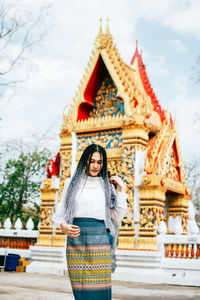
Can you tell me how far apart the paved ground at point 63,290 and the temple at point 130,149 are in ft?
3.54

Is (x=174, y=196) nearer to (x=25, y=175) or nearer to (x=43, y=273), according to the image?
(x=43, y=273)

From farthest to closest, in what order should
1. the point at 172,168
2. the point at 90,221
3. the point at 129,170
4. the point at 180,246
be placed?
1. the point at 172,168
2. the point at 129,170
3. the point at 180,246
4. the point at 90,221

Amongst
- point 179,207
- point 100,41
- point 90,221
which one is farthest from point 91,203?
point 100,41

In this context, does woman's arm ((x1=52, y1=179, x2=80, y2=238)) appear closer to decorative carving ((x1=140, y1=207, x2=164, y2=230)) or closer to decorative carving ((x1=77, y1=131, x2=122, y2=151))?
decorative carving ((x1=140, y1=207, x2=164, y2=230))

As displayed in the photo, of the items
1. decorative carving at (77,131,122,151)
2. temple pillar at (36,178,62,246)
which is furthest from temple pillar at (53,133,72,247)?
decorative carving at (77,131,122,151)

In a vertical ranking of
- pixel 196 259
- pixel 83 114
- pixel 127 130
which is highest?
pixel 83 114

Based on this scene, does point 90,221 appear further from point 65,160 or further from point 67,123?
point 67,123

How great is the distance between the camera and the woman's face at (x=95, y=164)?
145 inches

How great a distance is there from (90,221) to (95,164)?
1.67 ft

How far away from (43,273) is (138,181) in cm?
313

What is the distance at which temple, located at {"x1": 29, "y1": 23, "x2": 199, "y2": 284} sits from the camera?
8984 mm

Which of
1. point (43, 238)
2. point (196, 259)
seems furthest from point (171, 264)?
point (43, 238)

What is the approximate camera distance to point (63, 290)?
6.91 metres

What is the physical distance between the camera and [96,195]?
3.59 m
